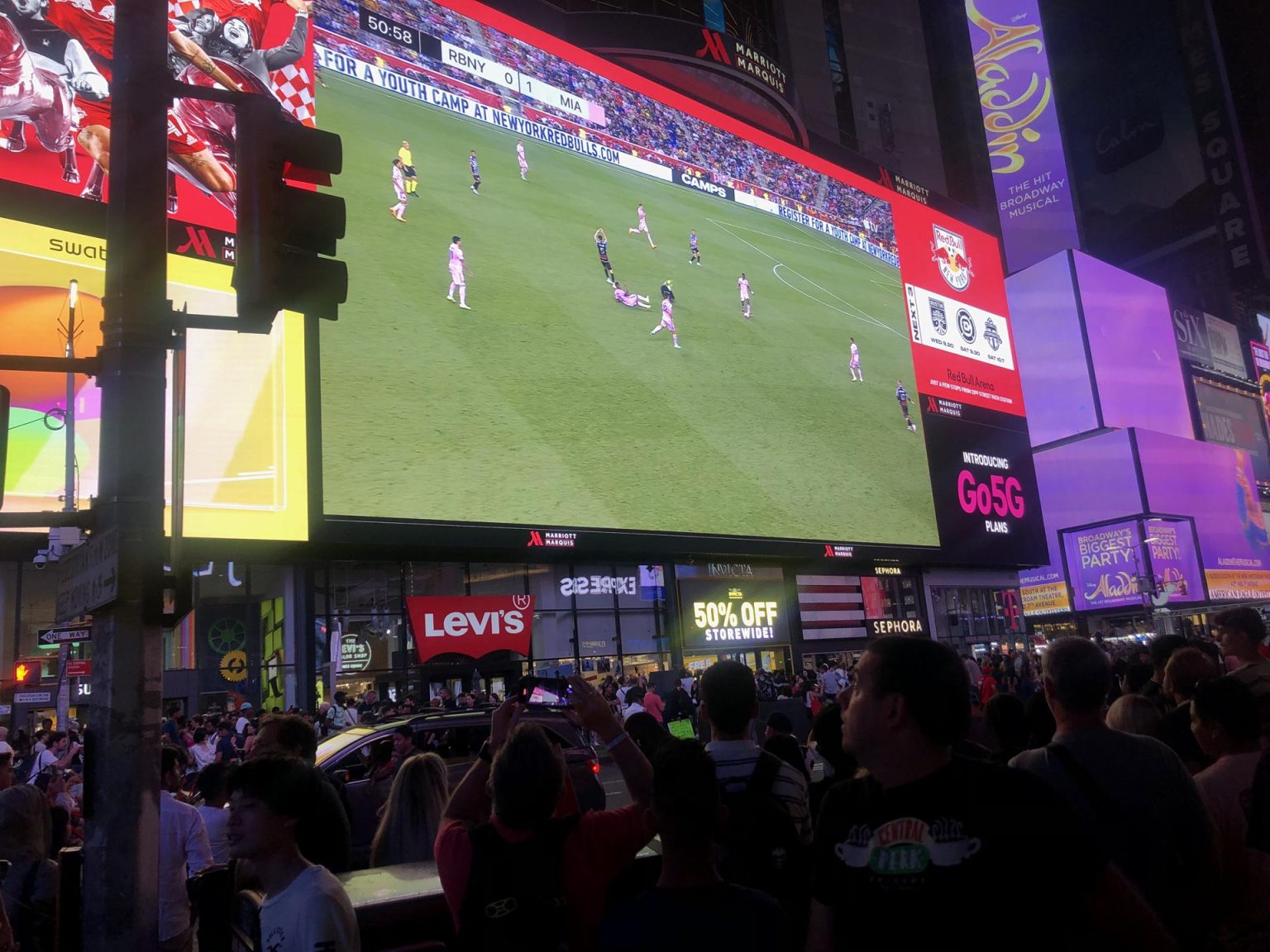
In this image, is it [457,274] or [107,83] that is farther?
[457,274]

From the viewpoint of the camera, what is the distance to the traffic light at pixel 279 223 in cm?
433

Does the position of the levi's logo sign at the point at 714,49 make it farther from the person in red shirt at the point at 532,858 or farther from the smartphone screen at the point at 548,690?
the person in red shirt at the point at 532,858

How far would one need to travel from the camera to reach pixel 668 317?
25484mm

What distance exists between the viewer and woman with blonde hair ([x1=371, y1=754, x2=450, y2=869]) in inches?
198

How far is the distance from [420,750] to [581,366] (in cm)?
1398

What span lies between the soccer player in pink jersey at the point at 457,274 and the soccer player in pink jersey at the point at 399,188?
126cm

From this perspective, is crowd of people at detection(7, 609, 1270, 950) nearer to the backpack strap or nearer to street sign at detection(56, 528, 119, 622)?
the backpack strap

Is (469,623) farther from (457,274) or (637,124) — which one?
(637,124)

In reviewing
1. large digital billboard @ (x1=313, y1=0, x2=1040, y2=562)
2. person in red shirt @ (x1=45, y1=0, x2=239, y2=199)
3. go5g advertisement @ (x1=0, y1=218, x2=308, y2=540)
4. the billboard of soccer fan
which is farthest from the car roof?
person in red shirt @ (x1=45, y1=0, x2=239, y2=199)

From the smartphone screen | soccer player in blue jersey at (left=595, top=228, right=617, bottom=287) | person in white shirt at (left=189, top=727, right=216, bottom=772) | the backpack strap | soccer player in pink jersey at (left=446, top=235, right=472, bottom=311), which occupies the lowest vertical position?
person in white shirt at (left=189, top=727, right=216, bottom=772)

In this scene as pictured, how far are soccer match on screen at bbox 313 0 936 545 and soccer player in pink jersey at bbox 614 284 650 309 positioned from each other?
4 cm

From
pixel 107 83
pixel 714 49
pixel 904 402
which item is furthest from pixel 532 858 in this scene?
pixel 714 49

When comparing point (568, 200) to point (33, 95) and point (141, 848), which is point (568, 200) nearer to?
point (33, 95)

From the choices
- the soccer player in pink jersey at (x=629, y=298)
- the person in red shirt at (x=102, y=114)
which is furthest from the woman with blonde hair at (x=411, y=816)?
the soccer player in pink jersey at (x=629, y=298)
